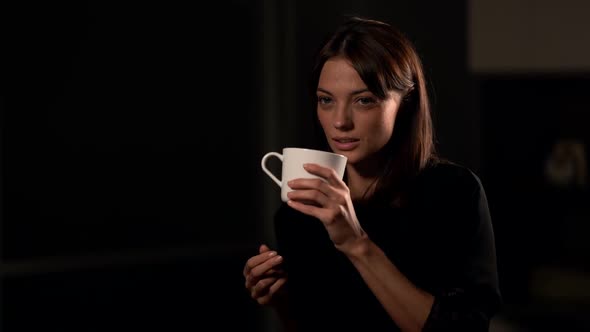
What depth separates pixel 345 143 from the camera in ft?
3.55

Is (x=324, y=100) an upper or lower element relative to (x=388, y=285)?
upper

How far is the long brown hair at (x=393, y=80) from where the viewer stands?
1.06 metres

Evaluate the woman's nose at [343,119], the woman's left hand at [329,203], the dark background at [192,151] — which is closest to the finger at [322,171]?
the woman's left hand at [329,203]

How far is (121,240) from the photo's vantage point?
216 cm

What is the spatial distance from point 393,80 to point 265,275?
38 cm

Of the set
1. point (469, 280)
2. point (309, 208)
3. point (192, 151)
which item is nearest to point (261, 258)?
point (309, 208)

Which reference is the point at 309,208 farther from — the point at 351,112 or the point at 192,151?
the point at 192,151

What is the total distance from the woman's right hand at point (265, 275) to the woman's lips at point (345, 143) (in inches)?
7.9

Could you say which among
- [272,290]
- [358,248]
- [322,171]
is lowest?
[272,290]

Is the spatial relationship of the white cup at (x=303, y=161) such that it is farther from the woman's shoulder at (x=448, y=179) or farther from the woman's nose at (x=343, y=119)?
the woman's shoulder at (x=448, y=179)

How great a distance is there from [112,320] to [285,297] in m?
1.13

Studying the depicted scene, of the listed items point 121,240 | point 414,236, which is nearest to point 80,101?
point 121,240

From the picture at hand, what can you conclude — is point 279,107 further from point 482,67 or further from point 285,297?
point 285,297

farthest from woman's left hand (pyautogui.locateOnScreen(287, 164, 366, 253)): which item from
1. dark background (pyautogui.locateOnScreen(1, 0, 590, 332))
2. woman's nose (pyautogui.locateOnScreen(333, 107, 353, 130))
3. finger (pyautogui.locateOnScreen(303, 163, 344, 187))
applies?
dark background (pyautogui.locateOnScreen(1, 0, 590, 332))
